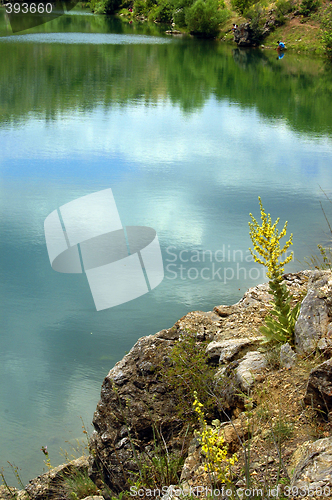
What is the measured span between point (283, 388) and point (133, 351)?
1.31 m

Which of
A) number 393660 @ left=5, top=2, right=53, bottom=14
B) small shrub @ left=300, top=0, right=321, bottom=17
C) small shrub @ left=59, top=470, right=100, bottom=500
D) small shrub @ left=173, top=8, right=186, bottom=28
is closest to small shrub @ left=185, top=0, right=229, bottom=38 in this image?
small shrub @ left=173, top=8, right=186, bottom=28

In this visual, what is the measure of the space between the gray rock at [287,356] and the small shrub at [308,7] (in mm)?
40690

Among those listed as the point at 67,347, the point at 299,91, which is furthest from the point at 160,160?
the point at 299,91

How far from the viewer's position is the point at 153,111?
14070mm

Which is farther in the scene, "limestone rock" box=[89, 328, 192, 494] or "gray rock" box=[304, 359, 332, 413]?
"limestone rock" box=[89, 328, 192, 494]

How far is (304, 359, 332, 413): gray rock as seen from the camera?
2382 millimetres

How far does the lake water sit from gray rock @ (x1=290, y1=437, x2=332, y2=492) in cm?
232

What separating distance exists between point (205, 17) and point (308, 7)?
852cm

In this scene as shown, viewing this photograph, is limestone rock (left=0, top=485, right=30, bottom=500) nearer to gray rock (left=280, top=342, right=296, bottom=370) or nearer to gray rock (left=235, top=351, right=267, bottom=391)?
gray rock (left=235, top=351, right=267, bottom=391)

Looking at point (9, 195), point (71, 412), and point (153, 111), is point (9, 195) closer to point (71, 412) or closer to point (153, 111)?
point (71, 412)

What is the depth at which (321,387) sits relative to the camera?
240 cm

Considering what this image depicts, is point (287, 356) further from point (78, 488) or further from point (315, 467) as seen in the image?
point (78, 488)

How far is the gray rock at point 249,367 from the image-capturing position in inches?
115

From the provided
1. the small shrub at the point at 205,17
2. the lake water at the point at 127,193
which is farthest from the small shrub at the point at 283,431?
the small shrub at the point at 205,17
